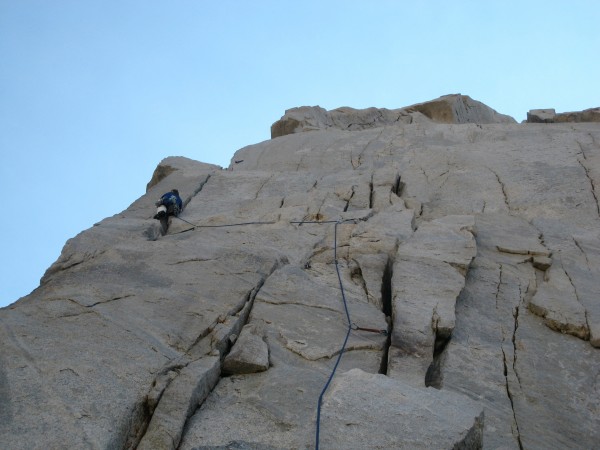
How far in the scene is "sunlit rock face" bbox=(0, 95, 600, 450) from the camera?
20.3 feet

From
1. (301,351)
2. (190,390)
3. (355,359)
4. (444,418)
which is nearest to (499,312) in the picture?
(355,359)

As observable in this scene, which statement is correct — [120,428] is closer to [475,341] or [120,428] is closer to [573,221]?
[475,341]

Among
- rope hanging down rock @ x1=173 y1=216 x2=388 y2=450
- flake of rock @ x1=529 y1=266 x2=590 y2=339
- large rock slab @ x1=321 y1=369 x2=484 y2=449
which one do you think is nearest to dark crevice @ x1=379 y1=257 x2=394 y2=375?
rope hanging down rock @ x1=173 y1=216 x2=388 y2=450

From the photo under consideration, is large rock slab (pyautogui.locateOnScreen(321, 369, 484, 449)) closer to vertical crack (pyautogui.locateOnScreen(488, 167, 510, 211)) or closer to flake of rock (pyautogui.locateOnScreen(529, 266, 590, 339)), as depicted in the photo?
flake of rock (pyautogui.locateOnScreen(529, 266, 590, 339))

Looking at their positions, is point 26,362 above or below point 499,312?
above

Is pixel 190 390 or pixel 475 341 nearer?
pixel 190 390

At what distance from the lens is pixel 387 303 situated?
30.8 feet

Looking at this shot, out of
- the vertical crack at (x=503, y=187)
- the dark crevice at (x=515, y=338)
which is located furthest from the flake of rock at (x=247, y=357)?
the vertical crack at (x=503, y=187)

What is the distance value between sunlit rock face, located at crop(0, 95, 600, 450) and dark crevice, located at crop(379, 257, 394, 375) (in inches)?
1.1

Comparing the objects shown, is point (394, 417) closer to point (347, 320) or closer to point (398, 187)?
point (347, 320)

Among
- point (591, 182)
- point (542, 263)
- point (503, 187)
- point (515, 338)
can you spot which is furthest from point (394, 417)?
point (591, 182)

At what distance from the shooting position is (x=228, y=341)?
7977 mm

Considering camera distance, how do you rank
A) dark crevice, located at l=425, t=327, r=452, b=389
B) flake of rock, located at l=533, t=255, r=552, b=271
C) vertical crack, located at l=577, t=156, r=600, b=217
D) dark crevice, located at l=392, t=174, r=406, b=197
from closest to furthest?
dark crevice, located at l=425, t=327, r=452, b=389
flake of rock, located at l=533, t=255, r=552, b=271
vertical crack, located at l=577, t=156, r=600, b=217
dark crevice, located at l=392, t=174, r=406, b=197

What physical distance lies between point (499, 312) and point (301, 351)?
2812mm
